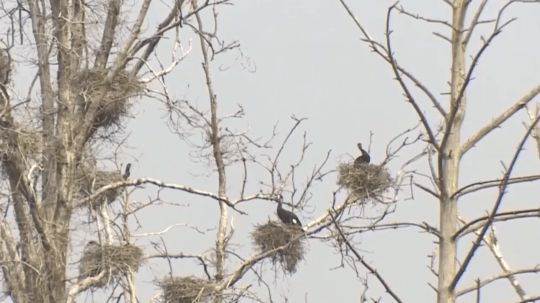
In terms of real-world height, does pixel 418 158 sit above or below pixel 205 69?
below

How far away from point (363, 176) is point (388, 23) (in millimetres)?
6813

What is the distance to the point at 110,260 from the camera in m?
9.58

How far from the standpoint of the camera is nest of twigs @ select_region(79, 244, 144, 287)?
9555mm

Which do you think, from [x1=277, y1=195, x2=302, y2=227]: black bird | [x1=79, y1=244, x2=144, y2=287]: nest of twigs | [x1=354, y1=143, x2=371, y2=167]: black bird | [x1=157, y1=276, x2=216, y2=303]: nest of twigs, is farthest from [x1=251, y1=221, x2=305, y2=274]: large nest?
[x1=79, y1=244, x2=144, y2=287]: nest of twigs

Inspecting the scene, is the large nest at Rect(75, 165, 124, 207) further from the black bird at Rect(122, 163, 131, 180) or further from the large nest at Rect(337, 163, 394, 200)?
the large nest at Rect(337, 163, 394, 200)

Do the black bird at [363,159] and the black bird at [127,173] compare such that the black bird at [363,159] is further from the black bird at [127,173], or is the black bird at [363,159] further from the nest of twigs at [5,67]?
the nest of twigs at [5,67]

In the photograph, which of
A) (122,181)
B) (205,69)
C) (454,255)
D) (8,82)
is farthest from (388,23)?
(205,69)

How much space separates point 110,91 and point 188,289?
2.29 m

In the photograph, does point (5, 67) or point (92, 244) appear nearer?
point (5, 67)

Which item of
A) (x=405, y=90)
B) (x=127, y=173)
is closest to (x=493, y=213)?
(x=405, y=90)

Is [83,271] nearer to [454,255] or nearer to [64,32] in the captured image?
[64,32]

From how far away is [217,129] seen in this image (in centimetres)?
1076

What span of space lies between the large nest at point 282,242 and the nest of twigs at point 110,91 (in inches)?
79.1

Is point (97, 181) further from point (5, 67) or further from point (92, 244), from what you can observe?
point (5, 67)
